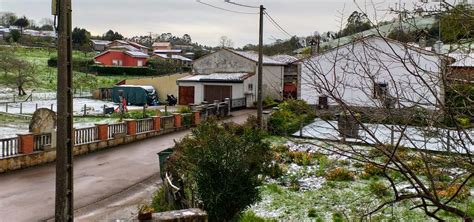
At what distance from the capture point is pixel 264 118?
23.7 meters

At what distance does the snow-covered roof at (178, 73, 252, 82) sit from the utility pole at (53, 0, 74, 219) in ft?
97.8

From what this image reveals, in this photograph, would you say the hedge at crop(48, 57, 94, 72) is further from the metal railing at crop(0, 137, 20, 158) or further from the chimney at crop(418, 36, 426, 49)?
the chimney at crop(418, 36, 426, 49)

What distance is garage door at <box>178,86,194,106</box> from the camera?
40.0 meters

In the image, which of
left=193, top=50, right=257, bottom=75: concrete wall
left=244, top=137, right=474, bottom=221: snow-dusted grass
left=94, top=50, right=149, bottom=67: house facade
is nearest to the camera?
left=244, top=137, right=474, bottom=221: snow-dusted grass

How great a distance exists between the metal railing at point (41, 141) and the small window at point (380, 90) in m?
14.3

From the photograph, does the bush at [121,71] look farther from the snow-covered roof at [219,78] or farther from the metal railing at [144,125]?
the metal railing at [144,125]

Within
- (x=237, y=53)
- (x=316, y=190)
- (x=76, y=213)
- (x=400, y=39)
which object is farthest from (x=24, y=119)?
(x=400, y=39)

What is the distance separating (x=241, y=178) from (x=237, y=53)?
32.2m

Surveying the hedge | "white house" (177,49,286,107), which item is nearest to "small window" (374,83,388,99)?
"white house" (177,49,286,107)

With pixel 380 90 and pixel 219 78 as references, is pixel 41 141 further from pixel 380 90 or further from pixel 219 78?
pixel 219 78

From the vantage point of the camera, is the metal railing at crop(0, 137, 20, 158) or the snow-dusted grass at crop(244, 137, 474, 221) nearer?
the snow-dusted grass at crop(244, 137, 474, 221)

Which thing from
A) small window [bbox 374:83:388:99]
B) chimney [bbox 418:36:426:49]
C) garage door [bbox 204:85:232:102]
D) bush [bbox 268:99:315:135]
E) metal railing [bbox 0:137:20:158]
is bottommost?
metal railing [bbox 0:137:20:158]

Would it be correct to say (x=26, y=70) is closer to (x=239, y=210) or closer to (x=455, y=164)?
(x=239, y=210)

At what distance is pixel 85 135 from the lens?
19.1 metres
